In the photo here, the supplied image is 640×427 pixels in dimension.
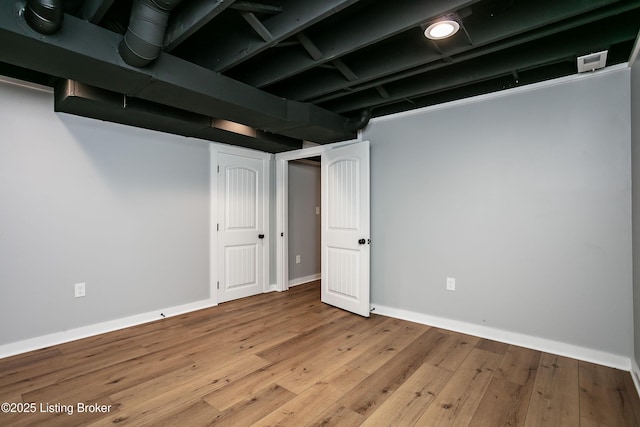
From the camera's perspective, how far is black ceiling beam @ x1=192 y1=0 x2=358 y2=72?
68.6 inches

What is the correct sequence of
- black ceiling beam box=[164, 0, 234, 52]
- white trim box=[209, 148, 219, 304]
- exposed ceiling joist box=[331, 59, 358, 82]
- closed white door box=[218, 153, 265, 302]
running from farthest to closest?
closed white door box=[218, 153, 265, 302], white trim box=[209, 148, 219, 304], exposed ceiling joist box=[331, 59, 358, 82], black ceiling beam box=[164, 0, 234, 52]

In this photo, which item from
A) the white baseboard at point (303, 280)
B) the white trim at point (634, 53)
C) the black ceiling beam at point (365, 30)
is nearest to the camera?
the black ceiling beam at point (365, 30)

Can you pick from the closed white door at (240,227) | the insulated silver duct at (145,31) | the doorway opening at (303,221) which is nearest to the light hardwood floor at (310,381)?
the closed white door at (240,227)

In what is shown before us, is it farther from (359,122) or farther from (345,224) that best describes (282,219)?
(359,122)

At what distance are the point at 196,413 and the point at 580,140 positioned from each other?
3474 mm

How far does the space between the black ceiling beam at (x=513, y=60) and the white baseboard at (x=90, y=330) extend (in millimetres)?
3196

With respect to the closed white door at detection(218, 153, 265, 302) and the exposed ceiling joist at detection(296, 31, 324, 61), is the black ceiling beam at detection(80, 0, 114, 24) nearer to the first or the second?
the exposed ceiling joist at detection(296, 31, 324, 61)

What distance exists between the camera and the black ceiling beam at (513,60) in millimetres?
2076

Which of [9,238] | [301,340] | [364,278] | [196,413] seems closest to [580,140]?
[364,278]

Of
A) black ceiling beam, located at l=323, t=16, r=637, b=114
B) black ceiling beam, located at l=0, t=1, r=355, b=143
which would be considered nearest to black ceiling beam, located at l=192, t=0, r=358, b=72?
black ceiling beam, located at l=0, t=1, r=355, b=143

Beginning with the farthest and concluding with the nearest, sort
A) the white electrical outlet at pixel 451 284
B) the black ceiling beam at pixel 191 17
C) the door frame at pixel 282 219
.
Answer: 1. the door frame at pixel 282 219
2. the white electrical outlet at pixel 451 284
3. the black ceiling beam at pixel 191 17

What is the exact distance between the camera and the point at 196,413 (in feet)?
6.18

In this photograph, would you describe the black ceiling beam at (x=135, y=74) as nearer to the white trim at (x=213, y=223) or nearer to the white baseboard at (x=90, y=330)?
the white trim at (x=213, y=223)

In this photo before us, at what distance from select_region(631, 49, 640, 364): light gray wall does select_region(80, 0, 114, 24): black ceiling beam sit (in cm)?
338
